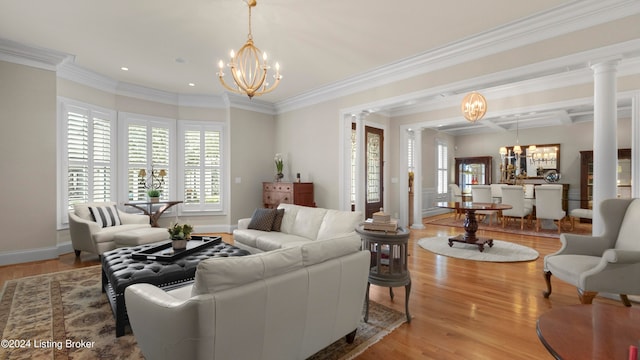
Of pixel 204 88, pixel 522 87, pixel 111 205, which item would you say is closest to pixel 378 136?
pixel 522 87

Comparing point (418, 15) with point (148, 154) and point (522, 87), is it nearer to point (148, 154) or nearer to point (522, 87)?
point (522, 87)

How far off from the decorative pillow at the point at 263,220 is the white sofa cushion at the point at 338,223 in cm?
87

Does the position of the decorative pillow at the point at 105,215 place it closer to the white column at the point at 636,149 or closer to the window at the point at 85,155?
the window at the point at 85,155

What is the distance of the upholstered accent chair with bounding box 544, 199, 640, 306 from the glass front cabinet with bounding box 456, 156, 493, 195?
24.2 feet

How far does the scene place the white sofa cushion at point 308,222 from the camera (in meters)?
4.13

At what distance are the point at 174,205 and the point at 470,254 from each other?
590cm

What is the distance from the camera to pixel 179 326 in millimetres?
1412

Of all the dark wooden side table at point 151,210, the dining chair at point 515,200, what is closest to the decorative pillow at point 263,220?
the dark wooden side table at point 151,210

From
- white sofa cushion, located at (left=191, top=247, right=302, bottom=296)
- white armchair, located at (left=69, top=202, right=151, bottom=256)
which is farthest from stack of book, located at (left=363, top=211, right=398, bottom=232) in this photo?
white armchair, located at (left=69, top=202, right=151, bottom=256)

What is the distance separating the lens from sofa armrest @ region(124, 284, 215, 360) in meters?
1.40

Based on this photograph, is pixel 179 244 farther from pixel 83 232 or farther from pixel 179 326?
pixel 83 232

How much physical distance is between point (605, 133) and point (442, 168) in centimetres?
721

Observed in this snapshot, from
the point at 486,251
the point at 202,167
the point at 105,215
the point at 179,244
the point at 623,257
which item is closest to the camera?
the point at 623,257

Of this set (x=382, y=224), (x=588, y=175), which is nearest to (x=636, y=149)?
(x=588, y=175)
